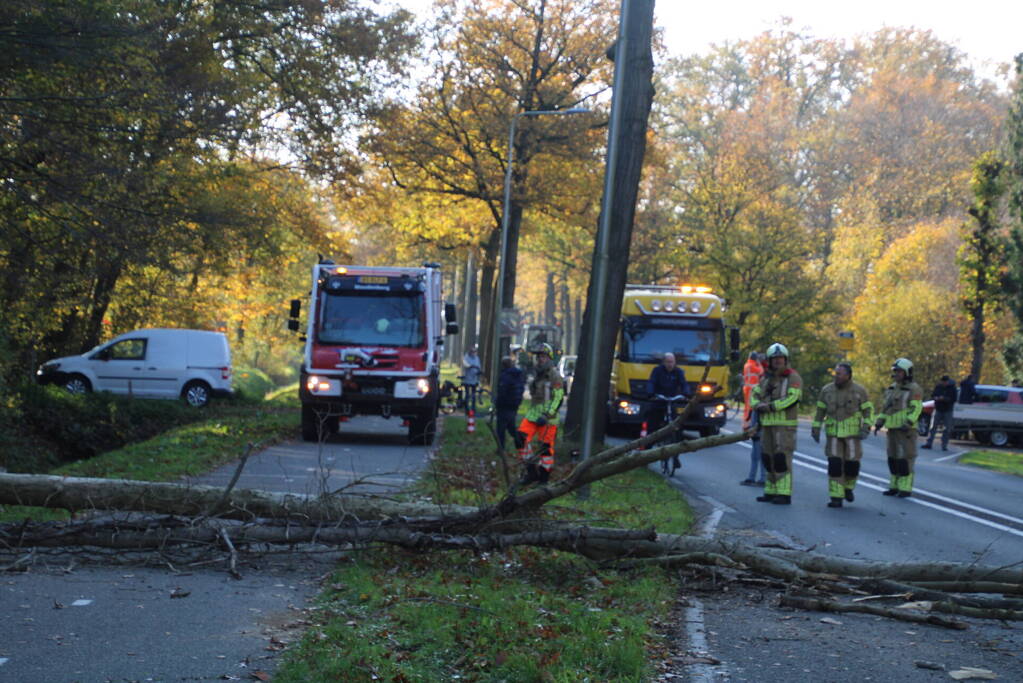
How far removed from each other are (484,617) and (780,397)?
7.67 meters

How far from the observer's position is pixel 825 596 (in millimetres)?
7688

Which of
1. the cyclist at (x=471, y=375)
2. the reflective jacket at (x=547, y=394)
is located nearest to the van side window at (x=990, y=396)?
the cyclist at (x=471, y=375)

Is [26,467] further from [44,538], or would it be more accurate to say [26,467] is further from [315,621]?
[315,621]

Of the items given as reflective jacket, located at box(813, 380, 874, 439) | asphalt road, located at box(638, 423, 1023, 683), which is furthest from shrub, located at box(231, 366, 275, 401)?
reflective jacket, located at box(813, 380, 874, 439)

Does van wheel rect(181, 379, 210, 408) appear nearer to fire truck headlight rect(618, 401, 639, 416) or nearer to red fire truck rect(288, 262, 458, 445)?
red fire truck rect(288, 262, 458, 445)

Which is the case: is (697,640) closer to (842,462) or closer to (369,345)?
(842,462)

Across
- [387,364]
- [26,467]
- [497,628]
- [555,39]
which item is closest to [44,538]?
[497,628]

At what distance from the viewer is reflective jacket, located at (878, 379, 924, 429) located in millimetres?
13992

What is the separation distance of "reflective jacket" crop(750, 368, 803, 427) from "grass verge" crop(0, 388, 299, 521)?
6503 millimetres

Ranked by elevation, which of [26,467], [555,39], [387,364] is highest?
[555,39]

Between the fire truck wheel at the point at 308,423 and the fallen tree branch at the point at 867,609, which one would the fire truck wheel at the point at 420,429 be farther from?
the fallen tree branch at the point at 867,609

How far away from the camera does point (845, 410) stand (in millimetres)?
13430

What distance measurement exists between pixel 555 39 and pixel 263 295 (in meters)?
15.8

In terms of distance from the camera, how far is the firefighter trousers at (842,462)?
43.5 ft
